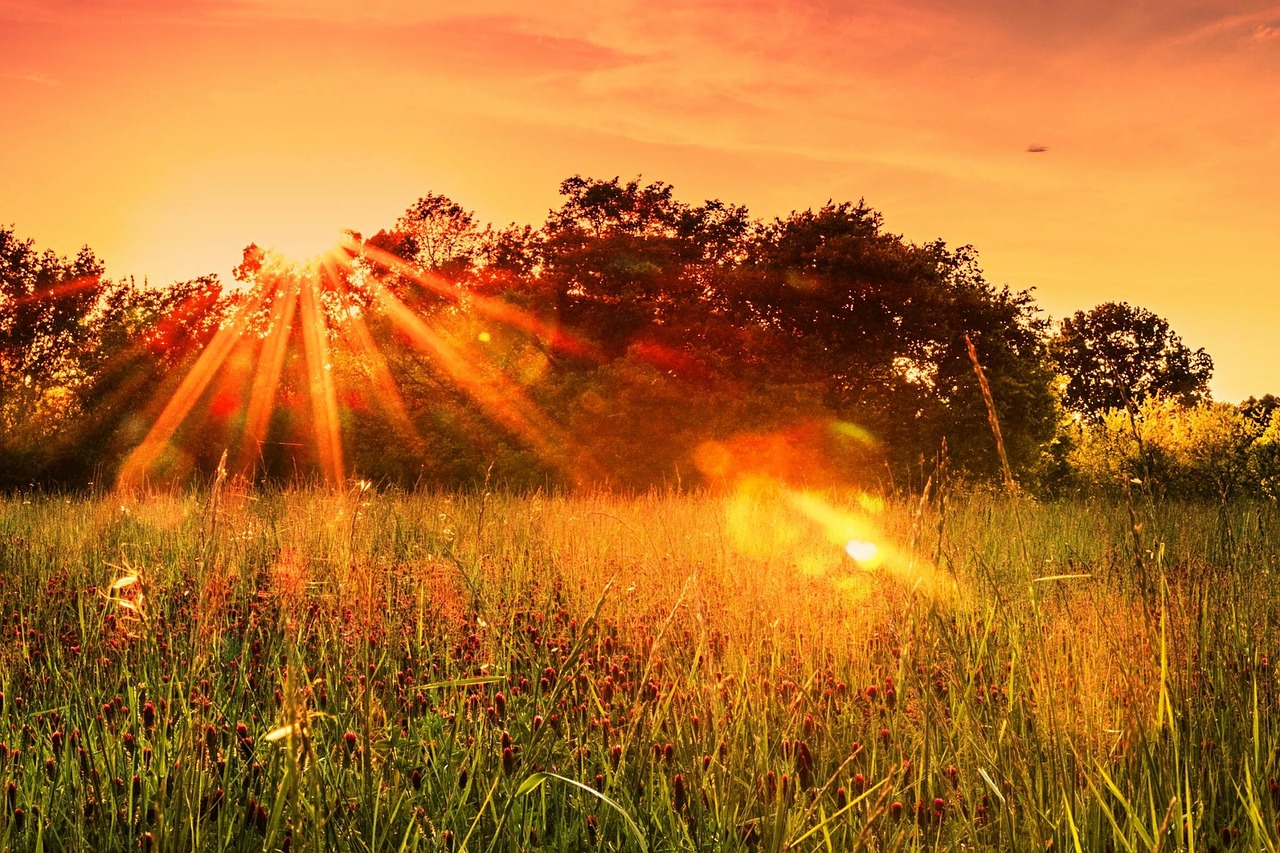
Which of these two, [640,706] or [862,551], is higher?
[640,706]

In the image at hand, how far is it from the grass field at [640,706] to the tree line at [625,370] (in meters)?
8.68

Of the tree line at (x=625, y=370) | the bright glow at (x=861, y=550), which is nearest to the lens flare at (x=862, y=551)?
the bright glow at (x=861, y=550)

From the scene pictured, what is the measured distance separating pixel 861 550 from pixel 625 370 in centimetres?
883

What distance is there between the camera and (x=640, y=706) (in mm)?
2441

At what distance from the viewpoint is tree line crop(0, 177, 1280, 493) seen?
14797 mm

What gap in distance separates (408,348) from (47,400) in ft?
30.4

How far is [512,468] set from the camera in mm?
15188

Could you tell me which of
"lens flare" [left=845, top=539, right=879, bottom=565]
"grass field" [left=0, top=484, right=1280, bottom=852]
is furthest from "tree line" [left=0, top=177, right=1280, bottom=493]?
"grass field" [left=0, top=484, right=1280, bottom=852]

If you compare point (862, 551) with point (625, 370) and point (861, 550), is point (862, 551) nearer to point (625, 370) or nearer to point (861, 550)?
point (861, 550)

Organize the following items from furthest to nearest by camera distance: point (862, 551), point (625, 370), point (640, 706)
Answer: point (625, 370), point (862, 551), point (640, 706)

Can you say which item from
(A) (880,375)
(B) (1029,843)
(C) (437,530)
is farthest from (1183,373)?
(B) (1029,843)

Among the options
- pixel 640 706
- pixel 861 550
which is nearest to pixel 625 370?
pixel 861 550

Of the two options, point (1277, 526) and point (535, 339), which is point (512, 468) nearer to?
point (535, 339)

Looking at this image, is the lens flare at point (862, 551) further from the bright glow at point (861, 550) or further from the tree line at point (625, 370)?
the tree line at point (625, 370)
